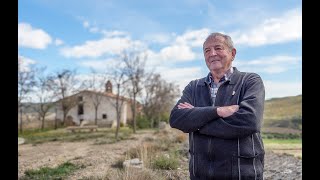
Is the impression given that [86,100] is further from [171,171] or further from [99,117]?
[171,171]

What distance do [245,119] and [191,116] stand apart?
0.39 m

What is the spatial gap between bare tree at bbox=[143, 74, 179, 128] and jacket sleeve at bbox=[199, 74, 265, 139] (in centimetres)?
2779

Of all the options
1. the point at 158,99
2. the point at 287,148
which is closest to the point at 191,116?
the point at 287,148

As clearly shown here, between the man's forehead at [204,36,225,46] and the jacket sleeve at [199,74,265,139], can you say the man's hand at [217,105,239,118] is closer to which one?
the jacket sleeve at [199,74,265,139]

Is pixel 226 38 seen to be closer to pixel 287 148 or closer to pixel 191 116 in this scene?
pixel 191 116

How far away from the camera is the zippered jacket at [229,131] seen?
8.13 ft

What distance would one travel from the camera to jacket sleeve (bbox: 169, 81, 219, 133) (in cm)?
259

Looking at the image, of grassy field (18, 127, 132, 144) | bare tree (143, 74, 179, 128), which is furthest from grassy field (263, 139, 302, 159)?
bare tree (143, 74, 179, 128)

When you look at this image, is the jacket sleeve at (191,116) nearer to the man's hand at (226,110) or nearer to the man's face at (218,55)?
the man's hand at (226,110)

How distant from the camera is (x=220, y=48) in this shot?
9.03 feet

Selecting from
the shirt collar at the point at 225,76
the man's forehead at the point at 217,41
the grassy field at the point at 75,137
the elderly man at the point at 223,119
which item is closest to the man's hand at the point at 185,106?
the elderly man at the point at 223,119

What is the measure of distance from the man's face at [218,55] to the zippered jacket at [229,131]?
4.3 inches
